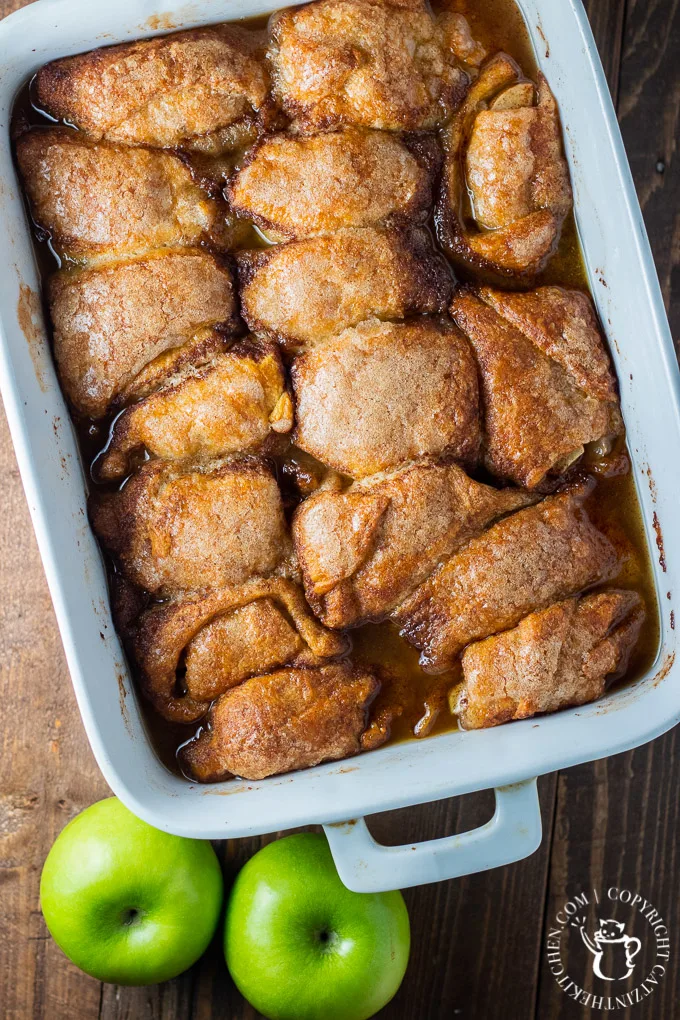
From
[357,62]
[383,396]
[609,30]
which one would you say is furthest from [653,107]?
[383,396]

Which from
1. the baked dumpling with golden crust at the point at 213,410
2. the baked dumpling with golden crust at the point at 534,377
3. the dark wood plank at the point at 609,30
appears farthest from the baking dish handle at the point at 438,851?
the dark wood plank at the point at 609,30

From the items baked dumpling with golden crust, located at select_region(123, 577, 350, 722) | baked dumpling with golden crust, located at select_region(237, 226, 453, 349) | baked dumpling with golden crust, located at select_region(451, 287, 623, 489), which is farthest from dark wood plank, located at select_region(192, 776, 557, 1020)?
baked dumpling with golden crust, located at select_region(237, 226, 453, 349)

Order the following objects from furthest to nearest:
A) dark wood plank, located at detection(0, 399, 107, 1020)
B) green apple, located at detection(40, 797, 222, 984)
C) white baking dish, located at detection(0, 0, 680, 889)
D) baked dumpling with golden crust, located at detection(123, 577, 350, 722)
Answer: dark wood plank, located at detection(0, 399, 107, 1020) → green apple, located at detection(40, 797, 222, 984) → baked dumpling with golden crust, located at detection(123, 577, 350, 722) → white baking dish, located at detection(0, 0, 680, 889)

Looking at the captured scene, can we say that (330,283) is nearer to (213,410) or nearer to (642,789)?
(213,410)

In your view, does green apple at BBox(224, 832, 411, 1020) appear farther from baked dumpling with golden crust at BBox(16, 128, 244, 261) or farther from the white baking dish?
baked dumpling with golden crust at BBox(16, 128, 244, 261)

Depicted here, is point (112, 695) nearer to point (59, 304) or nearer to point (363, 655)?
point (363, 655)
